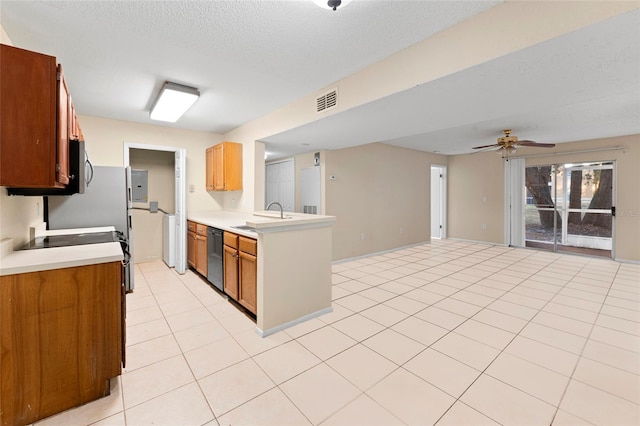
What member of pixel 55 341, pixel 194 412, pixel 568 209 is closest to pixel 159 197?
pixel 55 341

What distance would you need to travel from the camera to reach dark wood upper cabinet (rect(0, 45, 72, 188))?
53.7 inches

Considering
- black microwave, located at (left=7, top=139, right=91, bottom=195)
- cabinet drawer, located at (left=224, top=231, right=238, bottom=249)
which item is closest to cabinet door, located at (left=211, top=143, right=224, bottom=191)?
cabinet drawer, located at (left=224, top=231, right=238, bottom=249)

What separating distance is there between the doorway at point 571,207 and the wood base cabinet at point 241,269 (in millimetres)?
6687

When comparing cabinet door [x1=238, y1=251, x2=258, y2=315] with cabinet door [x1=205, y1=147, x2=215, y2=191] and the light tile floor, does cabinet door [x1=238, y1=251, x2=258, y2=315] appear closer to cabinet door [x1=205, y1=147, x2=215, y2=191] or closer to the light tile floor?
the light tile floor

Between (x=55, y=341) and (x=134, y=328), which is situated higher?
(x=55, y=341)

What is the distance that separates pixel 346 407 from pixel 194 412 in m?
0.87

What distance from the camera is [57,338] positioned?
1528 millimetres

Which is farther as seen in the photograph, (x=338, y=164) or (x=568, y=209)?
(x=568, y=209)

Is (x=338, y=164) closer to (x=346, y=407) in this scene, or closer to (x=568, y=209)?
(x=346, y=407)

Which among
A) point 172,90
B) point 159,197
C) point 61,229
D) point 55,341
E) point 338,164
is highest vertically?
point 172,90

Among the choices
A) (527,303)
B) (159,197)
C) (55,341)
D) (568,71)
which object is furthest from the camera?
(159,197)

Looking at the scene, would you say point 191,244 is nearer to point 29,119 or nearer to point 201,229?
point 201,229

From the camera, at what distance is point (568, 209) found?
586 centimetres

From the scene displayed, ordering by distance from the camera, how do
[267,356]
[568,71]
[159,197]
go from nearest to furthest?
1. [568,71]
2. [267,356]
3. [159,197]
